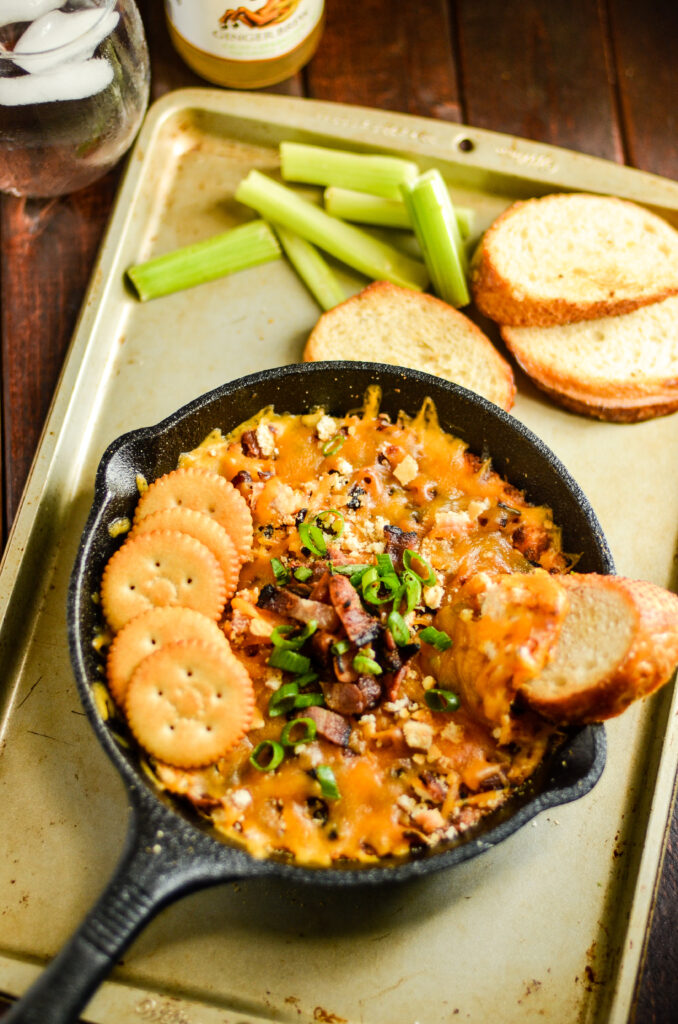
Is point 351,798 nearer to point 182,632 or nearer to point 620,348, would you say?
point 182,632

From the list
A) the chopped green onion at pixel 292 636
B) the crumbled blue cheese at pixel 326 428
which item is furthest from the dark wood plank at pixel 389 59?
the chopped green onion at pixel 292 636

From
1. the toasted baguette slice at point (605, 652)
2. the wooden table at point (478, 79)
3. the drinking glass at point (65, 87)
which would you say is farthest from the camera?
the wooden table at point (478, 79)

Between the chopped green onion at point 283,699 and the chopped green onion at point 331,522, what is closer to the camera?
the chopped green onion at point 283,699

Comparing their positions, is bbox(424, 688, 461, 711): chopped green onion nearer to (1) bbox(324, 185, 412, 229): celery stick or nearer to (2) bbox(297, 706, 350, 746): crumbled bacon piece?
(2) bbox(297, 706, 350, 746): crumbled bacon piece

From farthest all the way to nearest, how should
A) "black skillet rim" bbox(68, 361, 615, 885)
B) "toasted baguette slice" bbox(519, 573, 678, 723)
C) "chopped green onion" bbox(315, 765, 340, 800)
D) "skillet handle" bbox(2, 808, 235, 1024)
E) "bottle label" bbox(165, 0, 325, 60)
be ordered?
1. "bottle label" bbox(165, 0, 325, 60)
2. "chopped green onion" bbox(315, 765, 340, 800)
3. "toasted baguette slice" bbox(519, 573, 678, 723)
4. "black skillet rim" bbox(68, 361, 615, 885)
5. "skillet handle" bbox(2, 808, 235, 1024)

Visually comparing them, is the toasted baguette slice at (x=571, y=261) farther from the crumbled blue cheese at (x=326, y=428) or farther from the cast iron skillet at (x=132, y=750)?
the crumbled blue cheese at (x=326, y=428)

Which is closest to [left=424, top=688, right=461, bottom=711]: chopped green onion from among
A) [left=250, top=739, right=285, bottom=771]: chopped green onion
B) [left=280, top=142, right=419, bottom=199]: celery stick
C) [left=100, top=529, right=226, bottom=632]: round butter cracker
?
[left=250, top=739, right=285, bottom=771]: chopped green onion
